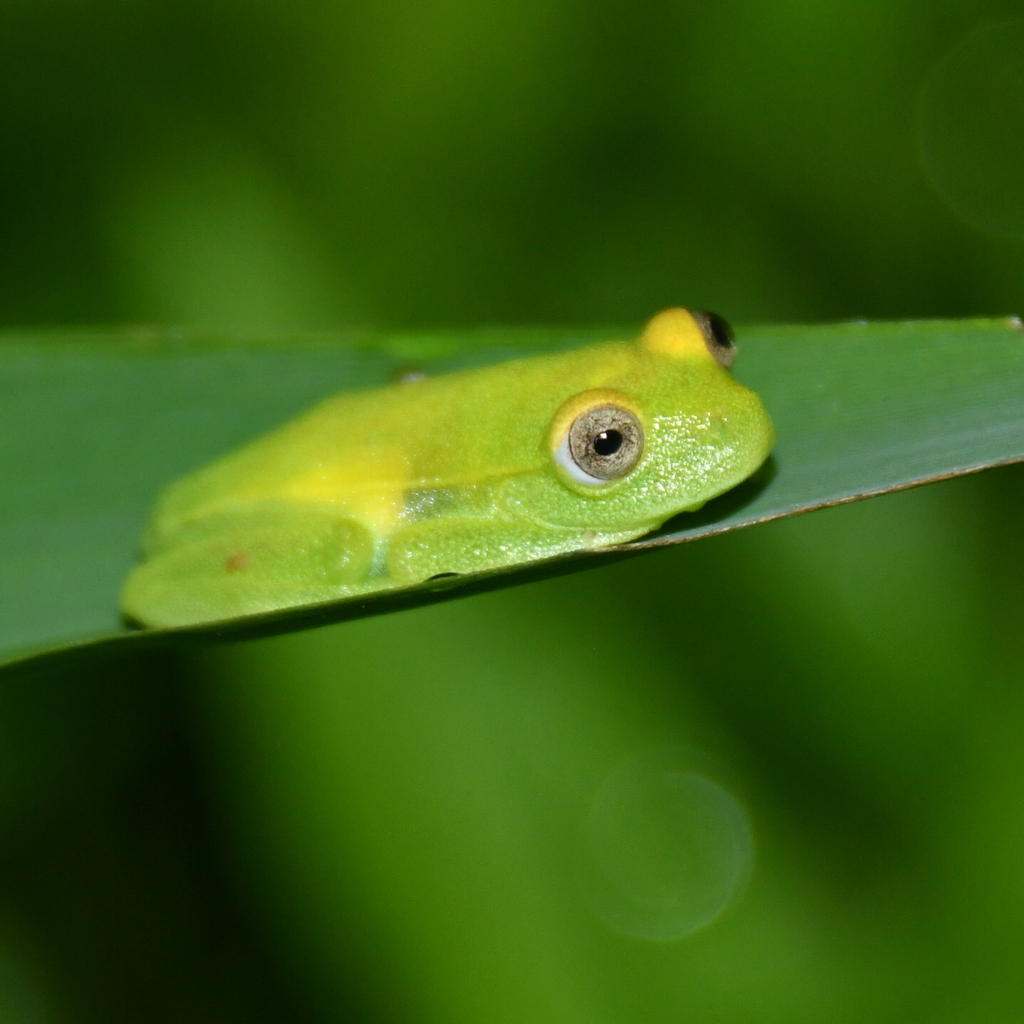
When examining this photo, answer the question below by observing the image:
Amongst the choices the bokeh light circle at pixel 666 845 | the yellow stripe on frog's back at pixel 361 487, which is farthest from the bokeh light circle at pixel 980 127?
the yellow stripe on frog's back at pixel 361 487

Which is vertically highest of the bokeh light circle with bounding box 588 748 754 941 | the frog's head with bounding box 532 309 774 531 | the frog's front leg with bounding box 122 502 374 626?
the frog's front leg with bounding box 122 502 374 626

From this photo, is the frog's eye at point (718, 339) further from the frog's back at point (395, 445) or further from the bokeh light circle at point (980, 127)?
the bokeh light circle at point (980, 127)

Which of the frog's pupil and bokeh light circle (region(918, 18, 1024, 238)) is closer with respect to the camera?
the frog's pupil

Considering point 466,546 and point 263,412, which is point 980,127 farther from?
point 263,412

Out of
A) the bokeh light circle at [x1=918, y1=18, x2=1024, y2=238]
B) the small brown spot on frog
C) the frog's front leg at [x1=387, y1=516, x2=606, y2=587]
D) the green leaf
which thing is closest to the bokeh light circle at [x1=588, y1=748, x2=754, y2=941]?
the frog's front leg at [x1=387, y1=516, x2=606, y2=587]

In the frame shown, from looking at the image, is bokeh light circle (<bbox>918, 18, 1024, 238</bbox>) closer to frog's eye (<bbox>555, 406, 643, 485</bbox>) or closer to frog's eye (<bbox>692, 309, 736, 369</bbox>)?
frog's eye (<bbox>692, 309, 736, 369</bbox>)

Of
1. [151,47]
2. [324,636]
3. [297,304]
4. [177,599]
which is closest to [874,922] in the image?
[324,636]
